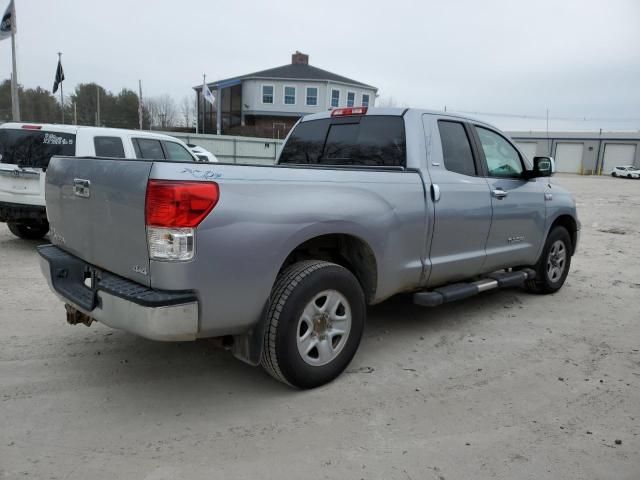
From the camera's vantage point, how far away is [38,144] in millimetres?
7574

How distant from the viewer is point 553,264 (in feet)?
20.1

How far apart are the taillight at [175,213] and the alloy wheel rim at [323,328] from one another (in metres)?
0.93

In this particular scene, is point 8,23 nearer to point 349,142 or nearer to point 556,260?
point 349,142

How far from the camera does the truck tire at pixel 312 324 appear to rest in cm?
320

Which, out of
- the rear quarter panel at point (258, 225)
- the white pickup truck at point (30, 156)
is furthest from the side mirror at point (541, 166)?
the white pickup truck at point (30, 156)

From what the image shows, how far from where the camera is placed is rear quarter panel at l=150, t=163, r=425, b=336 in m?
2.81

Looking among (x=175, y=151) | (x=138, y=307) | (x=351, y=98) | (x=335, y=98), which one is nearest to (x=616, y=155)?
(x=351, y=98)

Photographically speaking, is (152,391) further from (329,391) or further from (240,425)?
(329,391)

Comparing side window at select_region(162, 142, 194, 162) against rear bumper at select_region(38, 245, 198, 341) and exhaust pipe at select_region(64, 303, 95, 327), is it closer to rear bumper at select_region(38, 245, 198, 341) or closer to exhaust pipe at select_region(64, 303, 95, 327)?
exhaust pipe at select_region(64, 303, 95, 327)

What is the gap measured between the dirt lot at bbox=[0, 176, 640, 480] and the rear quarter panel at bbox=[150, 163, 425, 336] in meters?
0.67

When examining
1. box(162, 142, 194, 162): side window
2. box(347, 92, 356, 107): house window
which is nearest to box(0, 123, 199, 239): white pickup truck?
box(162, 142, 194, 162): side window

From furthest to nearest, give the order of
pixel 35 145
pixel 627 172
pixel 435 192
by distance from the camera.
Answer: pixel 627 172
pixel 35 145
pixel 435 192

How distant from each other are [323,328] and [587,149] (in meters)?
61.9

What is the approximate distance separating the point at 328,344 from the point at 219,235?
117 cm
